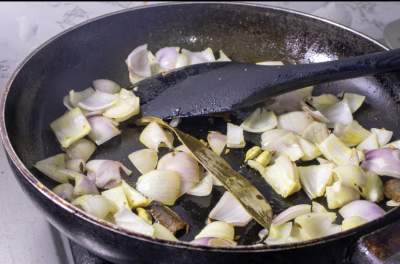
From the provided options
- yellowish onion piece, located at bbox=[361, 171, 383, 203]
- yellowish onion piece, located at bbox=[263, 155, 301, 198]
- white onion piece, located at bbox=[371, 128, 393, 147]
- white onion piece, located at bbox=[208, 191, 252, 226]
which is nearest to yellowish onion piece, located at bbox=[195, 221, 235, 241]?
white onion piece, located at bbox=[208, 191, 252, 226]

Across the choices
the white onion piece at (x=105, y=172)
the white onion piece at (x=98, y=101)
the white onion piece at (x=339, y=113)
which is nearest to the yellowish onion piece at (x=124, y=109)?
the white onion piece at (x=98, y=101)

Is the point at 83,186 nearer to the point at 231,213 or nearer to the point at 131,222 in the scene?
the point at 131,222

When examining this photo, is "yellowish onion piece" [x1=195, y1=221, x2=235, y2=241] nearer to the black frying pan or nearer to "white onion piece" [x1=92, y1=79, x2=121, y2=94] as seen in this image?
the black frying pan

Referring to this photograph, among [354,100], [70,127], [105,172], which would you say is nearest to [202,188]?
[105,172]

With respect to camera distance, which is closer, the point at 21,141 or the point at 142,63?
the point at 21,141

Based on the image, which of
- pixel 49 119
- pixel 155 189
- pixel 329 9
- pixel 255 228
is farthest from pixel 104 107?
pixel 329 9

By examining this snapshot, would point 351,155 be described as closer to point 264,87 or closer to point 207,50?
point 264,87
